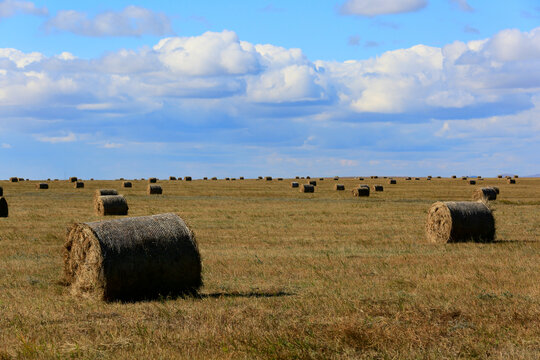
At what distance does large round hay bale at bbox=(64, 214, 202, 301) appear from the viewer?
41.8ft

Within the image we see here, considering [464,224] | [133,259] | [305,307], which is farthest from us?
[464,224]

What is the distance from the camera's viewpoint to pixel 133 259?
1280 centimetres

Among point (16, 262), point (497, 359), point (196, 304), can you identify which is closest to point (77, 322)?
point (196, 304)

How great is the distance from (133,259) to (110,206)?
2388 cm

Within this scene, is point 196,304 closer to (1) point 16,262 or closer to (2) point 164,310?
(2) point 164,310

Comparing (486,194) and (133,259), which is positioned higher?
(486,194)

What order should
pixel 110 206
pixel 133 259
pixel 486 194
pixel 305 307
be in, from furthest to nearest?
pixel 486 194 < pixel 110 206 < pixel 133 259 < pixel 305 307

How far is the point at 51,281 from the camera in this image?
14.8 m

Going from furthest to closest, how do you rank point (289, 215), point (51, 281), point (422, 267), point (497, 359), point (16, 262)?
point (289, 215), point (16, 262), point (422, 267), point (51, 281), point (497, 359)

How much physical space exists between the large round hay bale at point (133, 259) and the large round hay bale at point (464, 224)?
12190mm

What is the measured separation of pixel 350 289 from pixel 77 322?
17.7ft

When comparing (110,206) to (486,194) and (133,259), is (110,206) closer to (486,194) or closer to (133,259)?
(133,259)

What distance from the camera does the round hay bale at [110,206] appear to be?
35.8 meters

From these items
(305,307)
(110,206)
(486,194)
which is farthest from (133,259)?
(486,194)
